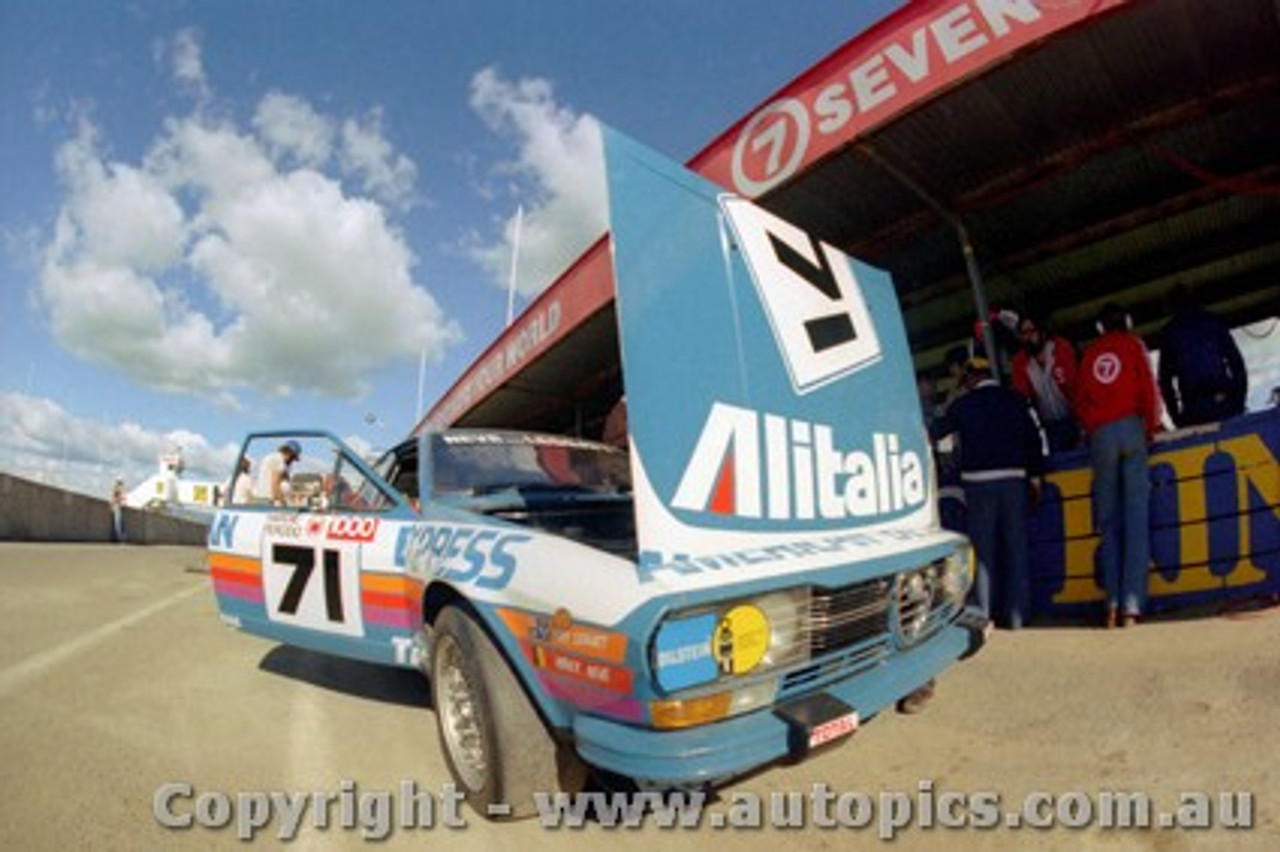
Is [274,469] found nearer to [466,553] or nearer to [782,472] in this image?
[466,553]

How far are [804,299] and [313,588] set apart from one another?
283 cm

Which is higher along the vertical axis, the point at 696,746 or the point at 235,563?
the point at 235,563

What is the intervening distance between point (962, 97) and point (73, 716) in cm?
606

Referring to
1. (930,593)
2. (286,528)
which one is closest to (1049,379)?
(930,593)

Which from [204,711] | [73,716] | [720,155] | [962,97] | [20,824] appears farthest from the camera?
[720,155]

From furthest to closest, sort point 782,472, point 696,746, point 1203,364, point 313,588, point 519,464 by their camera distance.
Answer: point 1203,364 → point 519,464 → point 313,588 → point 782,472 → point 696,746

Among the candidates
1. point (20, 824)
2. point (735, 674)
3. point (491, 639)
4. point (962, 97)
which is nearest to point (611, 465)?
point (491, 639)

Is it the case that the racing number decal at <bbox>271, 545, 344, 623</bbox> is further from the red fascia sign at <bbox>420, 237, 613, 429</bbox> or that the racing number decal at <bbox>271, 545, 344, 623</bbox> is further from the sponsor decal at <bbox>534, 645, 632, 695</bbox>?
the red fascia sign at <bbox>420, 237, 613, 429</bbox>

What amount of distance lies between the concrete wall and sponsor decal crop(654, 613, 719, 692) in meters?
11.9

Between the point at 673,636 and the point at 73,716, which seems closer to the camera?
the point at 673,636

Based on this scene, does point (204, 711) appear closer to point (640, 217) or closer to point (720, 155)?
point (640, 217)

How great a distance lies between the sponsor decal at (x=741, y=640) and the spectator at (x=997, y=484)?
9.56 feet

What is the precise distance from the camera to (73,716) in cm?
309

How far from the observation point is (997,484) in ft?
13.6
